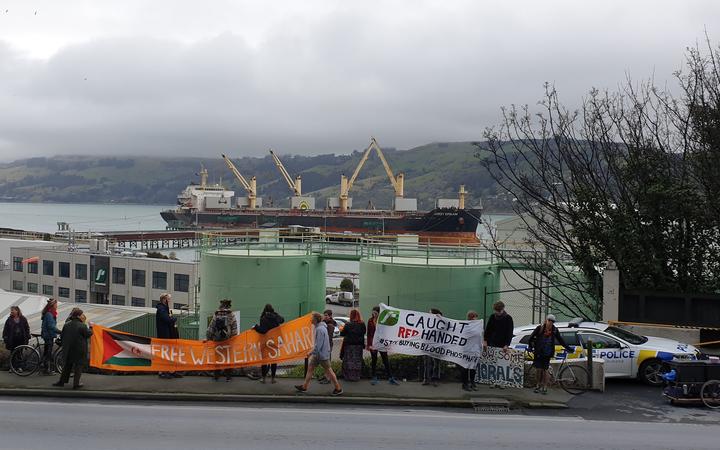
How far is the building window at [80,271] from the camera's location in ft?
204

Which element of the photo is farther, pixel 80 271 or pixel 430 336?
pixel 80 271

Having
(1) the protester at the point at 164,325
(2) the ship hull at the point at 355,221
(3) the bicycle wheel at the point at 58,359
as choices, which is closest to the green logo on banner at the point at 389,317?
(1) the protester at the point at 164,325

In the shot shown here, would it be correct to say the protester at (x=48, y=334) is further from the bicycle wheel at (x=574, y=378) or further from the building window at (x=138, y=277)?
the building window at (x=138, y=277)

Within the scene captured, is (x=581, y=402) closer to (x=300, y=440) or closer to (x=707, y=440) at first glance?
(x=707, y=440)

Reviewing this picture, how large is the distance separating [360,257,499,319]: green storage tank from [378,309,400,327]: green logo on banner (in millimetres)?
6921

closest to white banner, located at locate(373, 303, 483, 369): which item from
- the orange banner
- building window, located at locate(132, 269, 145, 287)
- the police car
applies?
the orange banner

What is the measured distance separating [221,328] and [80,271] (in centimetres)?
5527

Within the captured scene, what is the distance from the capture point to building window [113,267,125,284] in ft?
195

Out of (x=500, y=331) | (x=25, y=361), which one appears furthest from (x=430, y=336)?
(x=25, y=361)

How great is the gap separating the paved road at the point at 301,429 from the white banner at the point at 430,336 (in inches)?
68.2

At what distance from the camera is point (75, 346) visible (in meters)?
11.6

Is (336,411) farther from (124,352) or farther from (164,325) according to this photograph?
(124,352)

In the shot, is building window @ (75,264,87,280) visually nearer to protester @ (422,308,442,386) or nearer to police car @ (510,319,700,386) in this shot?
protester @ (422,308,442,386)

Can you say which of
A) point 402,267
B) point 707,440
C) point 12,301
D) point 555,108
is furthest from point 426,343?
point 12,301
